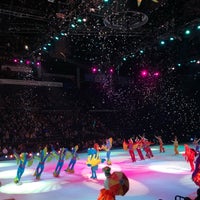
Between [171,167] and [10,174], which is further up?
[10,174]

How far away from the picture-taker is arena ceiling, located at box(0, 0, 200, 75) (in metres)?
11.1

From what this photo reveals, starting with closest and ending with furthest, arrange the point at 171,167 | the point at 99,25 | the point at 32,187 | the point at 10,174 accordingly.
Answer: the point at 32,187 → the point at 10,174 → the point at 171,167 → the point at 99,25

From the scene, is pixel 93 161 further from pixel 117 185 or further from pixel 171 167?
pixel 117 185

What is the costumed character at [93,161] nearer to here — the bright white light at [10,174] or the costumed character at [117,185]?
the bright white light at [10,174]

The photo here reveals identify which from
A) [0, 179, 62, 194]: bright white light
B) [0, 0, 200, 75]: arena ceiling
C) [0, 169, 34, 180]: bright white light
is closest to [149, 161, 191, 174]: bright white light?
[0, 179, 62, 194]: bright white light

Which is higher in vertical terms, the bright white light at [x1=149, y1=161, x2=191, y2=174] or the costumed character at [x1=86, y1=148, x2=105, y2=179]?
the costumed character at [x1=86, y1=148, x2=105, y2=179]

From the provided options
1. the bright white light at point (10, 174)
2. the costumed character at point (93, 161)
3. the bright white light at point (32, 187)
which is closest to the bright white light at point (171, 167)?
the costumed character at point (93, 161)

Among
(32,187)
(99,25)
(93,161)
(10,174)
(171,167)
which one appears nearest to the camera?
(32,187)

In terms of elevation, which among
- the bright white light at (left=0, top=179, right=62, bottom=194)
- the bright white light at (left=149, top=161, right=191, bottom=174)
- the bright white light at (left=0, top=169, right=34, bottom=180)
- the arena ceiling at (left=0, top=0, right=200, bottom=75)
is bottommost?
the bright white light at (left=149, top=161, right=191, bottom=174)

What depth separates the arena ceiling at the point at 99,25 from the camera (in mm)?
→ 11070

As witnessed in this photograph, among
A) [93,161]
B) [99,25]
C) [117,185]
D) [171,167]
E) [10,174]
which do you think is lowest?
[171,167]

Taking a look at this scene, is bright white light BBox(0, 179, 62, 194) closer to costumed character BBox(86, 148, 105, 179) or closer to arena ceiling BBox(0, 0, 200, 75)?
costumed character BBox(86, 148, 105, 179)

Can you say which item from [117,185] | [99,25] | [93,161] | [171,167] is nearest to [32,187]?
[93,161]

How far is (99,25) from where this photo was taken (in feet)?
45.0
